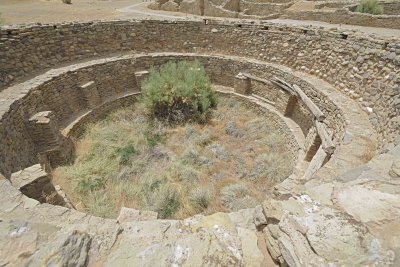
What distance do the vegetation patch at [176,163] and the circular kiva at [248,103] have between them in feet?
1.60

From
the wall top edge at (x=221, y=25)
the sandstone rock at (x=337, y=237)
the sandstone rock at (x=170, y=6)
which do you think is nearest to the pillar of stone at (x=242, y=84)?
the wall top edge at (x=221, y=25)

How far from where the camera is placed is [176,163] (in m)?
6.34

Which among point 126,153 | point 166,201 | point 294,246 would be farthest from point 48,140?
point 294,246

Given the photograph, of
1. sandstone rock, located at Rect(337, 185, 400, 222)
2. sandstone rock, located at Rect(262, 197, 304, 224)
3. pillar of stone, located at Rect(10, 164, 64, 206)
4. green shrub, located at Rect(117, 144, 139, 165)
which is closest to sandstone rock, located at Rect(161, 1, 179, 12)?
green shrub, located at Rect(117, 144, 139, 165)

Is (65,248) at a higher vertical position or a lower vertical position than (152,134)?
higher

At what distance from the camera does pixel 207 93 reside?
27.8 ft

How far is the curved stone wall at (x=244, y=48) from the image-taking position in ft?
18.0

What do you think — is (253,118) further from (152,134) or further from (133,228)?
(133,228)

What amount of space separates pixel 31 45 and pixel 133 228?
8.17m

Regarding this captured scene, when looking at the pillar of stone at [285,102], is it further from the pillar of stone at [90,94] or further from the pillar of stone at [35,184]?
the pillar of stone at [35,184]

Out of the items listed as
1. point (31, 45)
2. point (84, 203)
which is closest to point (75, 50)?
point (31, 45)

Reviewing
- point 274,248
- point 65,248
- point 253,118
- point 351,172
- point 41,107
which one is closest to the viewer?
point 65,248

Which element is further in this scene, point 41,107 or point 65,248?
point 41,107

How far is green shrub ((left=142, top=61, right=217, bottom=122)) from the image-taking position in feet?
26.6
